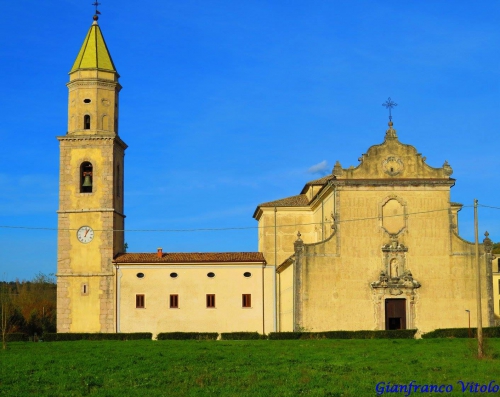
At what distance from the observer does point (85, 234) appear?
5494cm

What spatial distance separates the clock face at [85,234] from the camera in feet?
180

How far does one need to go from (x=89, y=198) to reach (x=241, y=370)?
31084 millimetres

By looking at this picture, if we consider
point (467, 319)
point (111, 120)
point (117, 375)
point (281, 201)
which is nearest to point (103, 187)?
point (111, 120)

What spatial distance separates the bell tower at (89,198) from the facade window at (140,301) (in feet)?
5.19

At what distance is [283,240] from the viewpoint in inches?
2298

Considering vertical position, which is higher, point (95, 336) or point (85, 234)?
point (85, 234)

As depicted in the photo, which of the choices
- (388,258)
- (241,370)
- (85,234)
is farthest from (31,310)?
(241,370)

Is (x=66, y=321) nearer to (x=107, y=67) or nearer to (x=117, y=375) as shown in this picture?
(x=107, y=67)

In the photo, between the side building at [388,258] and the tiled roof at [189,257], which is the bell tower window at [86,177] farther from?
the side building at [388,258]

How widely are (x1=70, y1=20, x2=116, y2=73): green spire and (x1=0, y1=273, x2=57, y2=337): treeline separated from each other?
18.4 m

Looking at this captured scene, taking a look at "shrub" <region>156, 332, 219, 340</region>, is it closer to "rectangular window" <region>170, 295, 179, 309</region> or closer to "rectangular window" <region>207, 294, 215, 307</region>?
"rectangular window" <region>170, 295, 179, 309</region>

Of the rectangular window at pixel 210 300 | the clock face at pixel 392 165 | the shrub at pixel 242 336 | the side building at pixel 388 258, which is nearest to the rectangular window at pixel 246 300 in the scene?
the rectangular window at pixel 210 300

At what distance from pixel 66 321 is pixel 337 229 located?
1958cm

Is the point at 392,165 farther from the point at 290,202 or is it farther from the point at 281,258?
the point at 281,258
